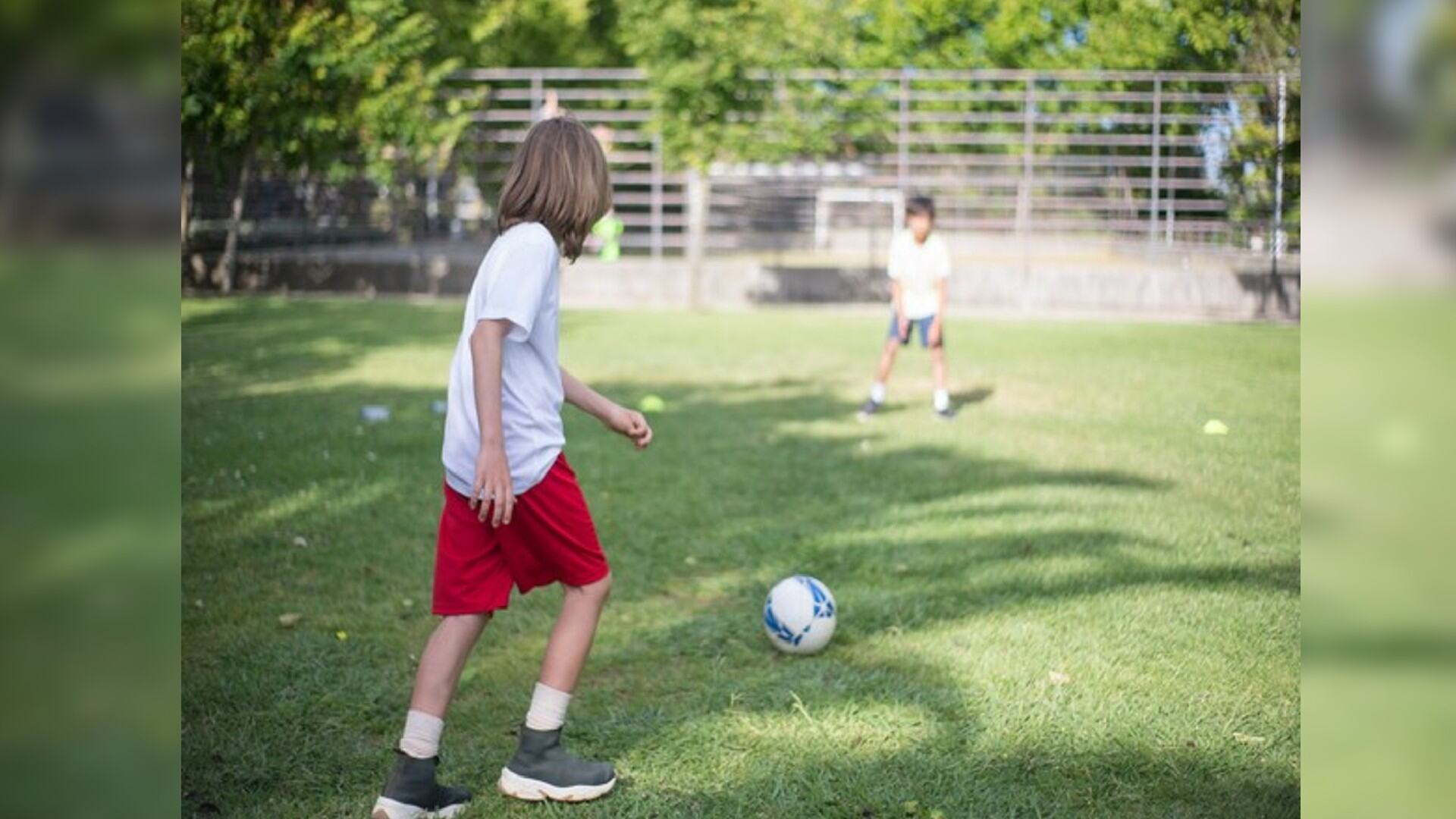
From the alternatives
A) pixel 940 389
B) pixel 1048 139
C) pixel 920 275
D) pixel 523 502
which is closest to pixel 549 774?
pixel 523 502

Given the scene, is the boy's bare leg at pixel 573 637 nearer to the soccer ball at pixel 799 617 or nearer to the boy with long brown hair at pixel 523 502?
the boy with long brown hair at pixel 523 502

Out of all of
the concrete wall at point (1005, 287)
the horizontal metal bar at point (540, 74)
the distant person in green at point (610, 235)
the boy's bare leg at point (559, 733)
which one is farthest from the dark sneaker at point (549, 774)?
the distant person in green at point (610, 235)

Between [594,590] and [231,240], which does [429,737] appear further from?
[231,240]

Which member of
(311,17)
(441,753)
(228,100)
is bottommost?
(441,753)

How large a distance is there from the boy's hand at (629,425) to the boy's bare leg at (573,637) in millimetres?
399

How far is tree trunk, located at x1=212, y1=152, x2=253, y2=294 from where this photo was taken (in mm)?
18094

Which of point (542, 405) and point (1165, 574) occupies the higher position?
point (542, 405)

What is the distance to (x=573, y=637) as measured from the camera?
3.27 m

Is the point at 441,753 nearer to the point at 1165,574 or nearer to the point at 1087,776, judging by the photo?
the point at 1087,776

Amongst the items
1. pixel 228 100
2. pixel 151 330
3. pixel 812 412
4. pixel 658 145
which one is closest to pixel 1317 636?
pixel 151 330

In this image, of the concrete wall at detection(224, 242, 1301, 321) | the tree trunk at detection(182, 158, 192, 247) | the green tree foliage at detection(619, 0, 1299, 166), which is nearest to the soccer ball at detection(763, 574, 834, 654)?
the tree trunk at detection(182, 158, 192, 247)

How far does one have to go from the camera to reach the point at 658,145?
1984 cm

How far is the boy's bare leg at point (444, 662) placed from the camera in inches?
124

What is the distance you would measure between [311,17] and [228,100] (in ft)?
7.69
